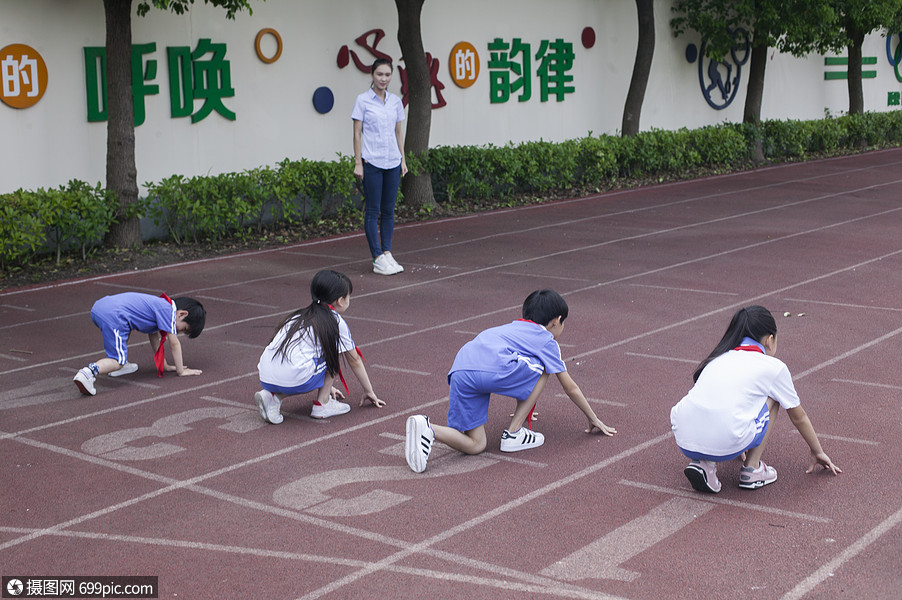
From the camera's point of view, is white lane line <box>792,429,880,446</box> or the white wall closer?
white lane line <box>792,429,880,446</box>

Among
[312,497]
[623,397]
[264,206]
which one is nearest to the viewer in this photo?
[312,497]

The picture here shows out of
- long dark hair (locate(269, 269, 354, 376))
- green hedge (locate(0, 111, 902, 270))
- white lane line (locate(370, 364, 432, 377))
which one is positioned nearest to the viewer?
long dark hair (locate(269, 269, 354, 376))

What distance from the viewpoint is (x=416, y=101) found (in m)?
14.1

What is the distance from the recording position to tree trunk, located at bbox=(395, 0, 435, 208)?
13664 mm

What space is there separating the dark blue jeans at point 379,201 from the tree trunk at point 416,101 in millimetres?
3963

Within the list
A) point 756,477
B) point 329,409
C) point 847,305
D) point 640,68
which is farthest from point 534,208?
point 756,477

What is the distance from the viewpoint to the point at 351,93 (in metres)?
14.2

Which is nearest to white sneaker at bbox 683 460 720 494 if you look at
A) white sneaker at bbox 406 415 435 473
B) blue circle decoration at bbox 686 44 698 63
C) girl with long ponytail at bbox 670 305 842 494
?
girl with long ponytail at bbox 670 305 842 494

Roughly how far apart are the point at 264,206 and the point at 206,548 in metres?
8.95

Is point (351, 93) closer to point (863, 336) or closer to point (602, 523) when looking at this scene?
point (863, 336)

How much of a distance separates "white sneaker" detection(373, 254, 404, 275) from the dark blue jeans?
0.37 feet

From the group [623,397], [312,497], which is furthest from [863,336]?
[312,497]

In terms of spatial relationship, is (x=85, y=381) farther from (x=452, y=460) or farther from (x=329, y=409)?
(x=452, y=460)

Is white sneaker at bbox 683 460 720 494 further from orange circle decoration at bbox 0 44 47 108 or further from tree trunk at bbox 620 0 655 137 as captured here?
tree trunk at bbox 620 0 655 137
